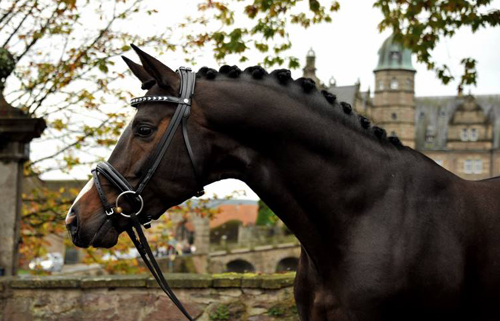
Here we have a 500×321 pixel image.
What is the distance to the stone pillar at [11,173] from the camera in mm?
7988

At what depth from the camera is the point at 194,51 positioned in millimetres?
11352

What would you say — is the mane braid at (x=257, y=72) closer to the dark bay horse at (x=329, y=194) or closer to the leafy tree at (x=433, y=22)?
the dark bay horse at (x=329, y=194)


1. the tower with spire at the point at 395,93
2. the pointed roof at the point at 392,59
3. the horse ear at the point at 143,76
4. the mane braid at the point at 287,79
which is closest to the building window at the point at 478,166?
the tower with spire at the point at 395,93

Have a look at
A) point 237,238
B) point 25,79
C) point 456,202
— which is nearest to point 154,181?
point 456,202

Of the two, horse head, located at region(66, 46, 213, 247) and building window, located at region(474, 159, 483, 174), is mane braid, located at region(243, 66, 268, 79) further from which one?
building window, located at region(474, 159, 483, 174)

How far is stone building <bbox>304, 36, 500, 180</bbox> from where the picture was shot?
82.9 m

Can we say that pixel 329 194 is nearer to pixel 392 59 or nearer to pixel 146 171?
pixel 146 171

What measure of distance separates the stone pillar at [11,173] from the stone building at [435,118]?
73355 mm

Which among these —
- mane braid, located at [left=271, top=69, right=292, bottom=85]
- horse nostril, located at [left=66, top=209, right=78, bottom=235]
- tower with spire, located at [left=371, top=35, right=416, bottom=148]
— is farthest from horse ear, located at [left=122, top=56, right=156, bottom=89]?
tower with spire, located at [left=371, top=35, right=416, bottom=148]

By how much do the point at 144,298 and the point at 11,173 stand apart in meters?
2.38

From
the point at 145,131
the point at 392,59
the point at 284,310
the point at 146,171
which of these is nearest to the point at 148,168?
the point at 146,171

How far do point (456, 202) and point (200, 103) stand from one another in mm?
1292

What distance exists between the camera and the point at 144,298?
6.93m

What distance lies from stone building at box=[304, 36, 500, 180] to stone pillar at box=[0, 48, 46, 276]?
73355 millimetres
